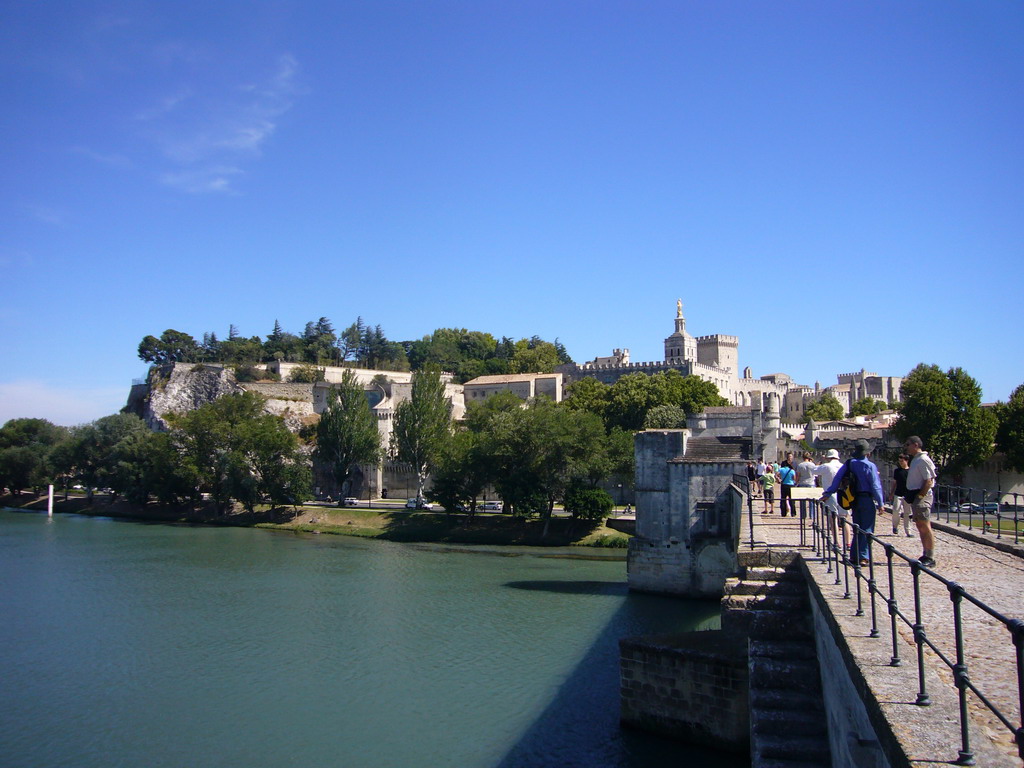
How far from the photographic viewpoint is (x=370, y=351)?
111 metres

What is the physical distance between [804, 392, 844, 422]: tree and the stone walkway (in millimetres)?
72941

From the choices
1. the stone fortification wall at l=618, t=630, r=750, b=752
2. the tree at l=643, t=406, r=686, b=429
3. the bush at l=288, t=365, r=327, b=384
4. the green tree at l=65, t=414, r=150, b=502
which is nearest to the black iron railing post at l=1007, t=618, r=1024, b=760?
the stone fortification wall at l=618, t=630, r=750, b=752

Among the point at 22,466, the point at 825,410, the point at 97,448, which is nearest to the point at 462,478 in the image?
the point at 97,448

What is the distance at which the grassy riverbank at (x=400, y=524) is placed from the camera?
41.6m

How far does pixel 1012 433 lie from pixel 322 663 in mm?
40034

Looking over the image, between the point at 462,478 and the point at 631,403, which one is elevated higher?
the point at 631,403

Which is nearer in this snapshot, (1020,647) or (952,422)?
(1020,647)

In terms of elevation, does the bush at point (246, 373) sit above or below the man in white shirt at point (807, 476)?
above

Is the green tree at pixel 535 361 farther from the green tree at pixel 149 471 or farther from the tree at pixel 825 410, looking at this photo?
the green tree at pixel 149 471

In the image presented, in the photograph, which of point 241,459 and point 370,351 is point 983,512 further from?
point 370,351

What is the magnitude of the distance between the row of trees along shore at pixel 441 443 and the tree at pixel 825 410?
68.8ft

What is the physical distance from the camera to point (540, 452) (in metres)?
41.8

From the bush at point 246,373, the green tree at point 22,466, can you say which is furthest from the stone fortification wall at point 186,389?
the green tree at point 22,466

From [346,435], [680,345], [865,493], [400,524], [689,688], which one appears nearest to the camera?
[865,493]
